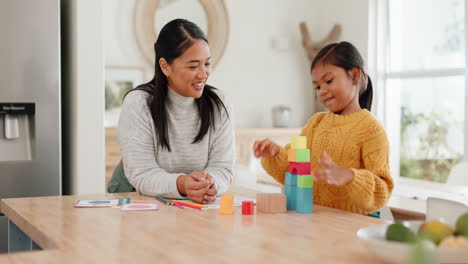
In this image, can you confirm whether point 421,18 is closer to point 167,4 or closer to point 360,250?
point 167,4

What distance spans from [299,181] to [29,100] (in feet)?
5.19

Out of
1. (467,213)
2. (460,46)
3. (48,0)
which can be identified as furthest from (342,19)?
(467,213)

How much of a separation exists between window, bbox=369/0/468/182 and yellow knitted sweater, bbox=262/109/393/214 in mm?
2710

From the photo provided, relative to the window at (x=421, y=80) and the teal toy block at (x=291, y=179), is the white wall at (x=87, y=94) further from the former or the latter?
the window at (x=421, y=80)

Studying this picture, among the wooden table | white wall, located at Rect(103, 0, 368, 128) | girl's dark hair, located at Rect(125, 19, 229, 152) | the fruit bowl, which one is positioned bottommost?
the wooden table

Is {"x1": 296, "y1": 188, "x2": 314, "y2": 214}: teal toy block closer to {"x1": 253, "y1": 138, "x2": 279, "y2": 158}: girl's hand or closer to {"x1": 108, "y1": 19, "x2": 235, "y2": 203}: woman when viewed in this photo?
{"x1": 253, "y1": 138, "x2": 279, "y2": 158}: girl's hand

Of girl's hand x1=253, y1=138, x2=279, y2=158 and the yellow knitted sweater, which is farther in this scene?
girl's hand x1=253, y1=138, x2=279, y2=158

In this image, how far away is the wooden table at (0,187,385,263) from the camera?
98 centimetres

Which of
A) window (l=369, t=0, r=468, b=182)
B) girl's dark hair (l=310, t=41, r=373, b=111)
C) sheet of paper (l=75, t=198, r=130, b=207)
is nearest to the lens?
sheet of paper (l=75, t=198, r=130, b=207)

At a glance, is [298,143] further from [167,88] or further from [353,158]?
[167,88]

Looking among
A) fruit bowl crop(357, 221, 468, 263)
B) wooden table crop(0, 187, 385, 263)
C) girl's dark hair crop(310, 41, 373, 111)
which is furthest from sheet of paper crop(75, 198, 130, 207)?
fruit bowl crop(357, 221, 468, 263)

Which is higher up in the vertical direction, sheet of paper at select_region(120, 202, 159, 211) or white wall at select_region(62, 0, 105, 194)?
white wall at select_region(62, 0, 105, 194)

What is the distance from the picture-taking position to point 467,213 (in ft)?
2.85

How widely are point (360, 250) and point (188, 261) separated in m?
0.33
